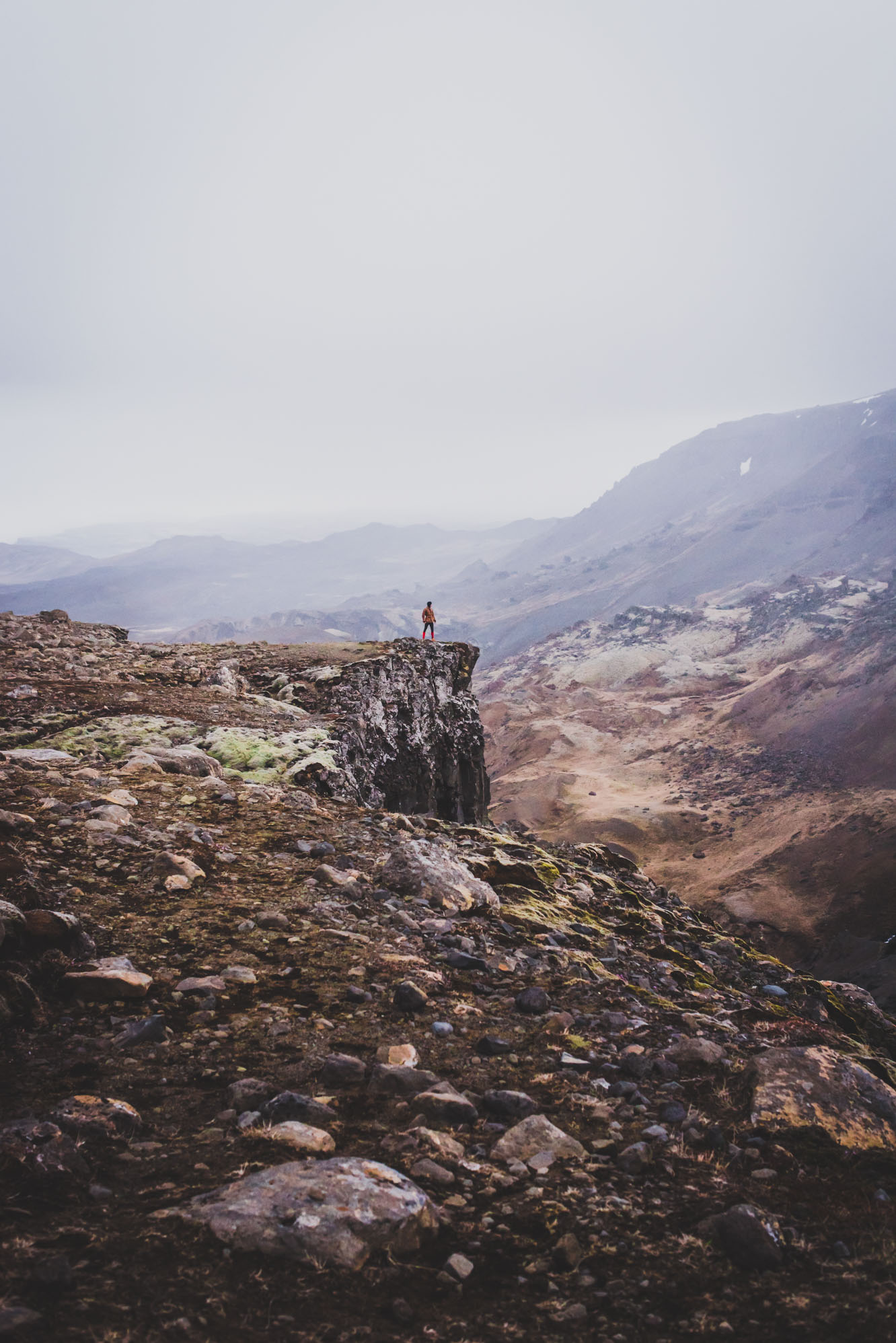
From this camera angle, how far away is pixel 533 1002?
16.2 ft

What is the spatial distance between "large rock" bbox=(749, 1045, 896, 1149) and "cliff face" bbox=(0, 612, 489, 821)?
7.46 meters

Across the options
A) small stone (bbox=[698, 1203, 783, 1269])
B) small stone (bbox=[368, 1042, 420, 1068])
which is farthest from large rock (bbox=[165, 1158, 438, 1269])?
small stone (bbox=[698, 1203, 783, 1269])

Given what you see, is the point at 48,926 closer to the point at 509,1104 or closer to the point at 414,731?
the point at 509,1104

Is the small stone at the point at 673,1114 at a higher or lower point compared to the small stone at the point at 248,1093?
lower

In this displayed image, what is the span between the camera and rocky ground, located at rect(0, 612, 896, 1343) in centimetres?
240

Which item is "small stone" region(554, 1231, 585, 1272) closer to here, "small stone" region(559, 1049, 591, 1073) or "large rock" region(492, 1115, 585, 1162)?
"large rock" region(492, 1115, 585, 1162)

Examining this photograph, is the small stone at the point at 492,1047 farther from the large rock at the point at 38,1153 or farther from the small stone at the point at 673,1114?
the large rock at the point at 38,1153

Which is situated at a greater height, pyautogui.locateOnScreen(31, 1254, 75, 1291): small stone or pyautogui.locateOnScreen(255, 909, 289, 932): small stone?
pyautogui.locateOnScreen(31, 1254, 75, 1291): small stone

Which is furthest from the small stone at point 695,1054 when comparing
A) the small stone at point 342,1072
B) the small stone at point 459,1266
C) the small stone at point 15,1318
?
the small stone at point 15,1318

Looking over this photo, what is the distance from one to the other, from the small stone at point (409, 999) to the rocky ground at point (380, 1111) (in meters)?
0.02

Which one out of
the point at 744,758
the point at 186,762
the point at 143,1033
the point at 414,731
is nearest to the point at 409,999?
the point at 143,1033

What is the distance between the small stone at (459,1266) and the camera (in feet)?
8.25

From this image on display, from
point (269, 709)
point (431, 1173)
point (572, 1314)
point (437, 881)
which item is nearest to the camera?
point (572, 1314)

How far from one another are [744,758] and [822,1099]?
6245 centimetres
